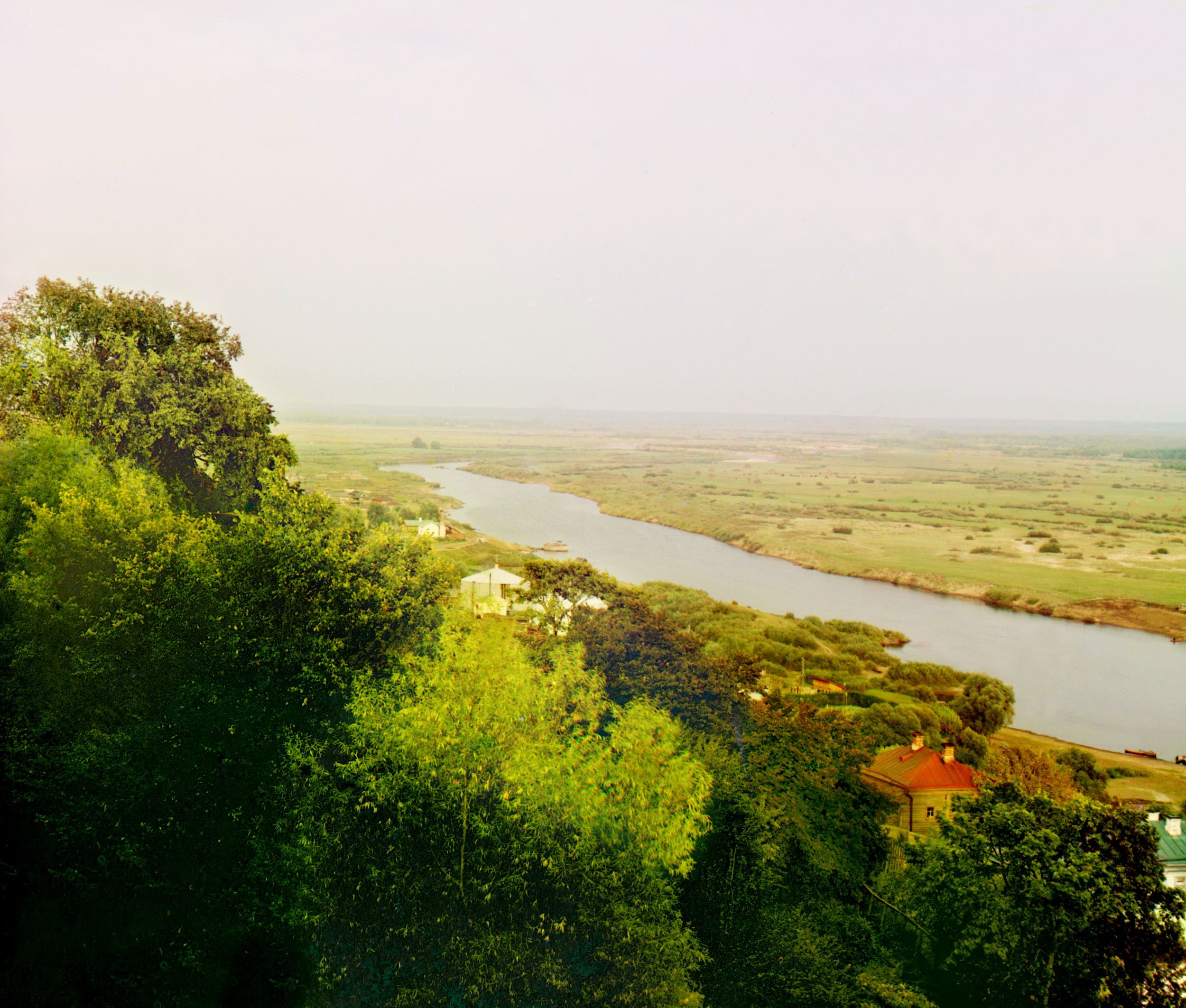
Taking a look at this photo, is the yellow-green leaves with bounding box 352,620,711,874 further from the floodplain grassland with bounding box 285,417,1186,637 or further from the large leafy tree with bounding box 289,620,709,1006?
the floodplain grassland with bounding box 285,417,1186,637

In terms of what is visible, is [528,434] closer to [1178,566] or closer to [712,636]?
[1178,566]

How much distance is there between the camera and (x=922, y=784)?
15.8 meters

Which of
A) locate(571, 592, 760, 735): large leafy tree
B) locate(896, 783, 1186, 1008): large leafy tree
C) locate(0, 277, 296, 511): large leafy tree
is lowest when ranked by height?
locate(896, 783, 1186, 1008): large leafy tree

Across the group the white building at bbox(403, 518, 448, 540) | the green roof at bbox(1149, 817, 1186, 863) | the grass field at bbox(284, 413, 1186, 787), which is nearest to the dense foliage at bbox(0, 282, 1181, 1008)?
the green roof at bbox(1149, 817, 1186, 863)

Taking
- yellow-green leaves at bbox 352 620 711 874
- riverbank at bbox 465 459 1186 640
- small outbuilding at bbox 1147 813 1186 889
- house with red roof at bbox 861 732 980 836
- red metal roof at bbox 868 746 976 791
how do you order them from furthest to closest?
riverbank at bbox 465 459 1186 640
red metal roof at bbox 868 746 976 791
house with red roof at bbox 861 732 980 836
small outbuilding at bbox 1147 813 1186 889
yellow-green leaves at bbox 352 620 711 874

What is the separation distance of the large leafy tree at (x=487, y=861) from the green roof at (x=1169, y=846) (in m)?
9.83

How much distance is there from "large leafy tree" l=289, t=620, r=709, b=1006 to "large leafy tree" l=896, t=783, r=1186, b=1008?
4.12 m

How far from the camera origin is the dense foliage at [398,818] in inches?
328

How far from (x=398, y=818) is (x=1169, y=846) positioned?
14.2 metres

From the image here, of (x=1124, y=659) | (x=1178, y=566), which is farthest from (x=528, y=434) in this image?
(x=1124, y=659)

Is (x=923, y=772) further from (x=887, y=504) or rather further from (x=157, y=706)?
(x=887, y=504)

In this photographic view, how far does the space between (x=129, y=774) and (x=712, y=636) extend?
2205cm

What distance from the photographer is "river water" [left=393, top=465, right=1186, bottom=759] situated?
89.5 feet

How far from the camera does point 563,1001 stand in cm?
790
